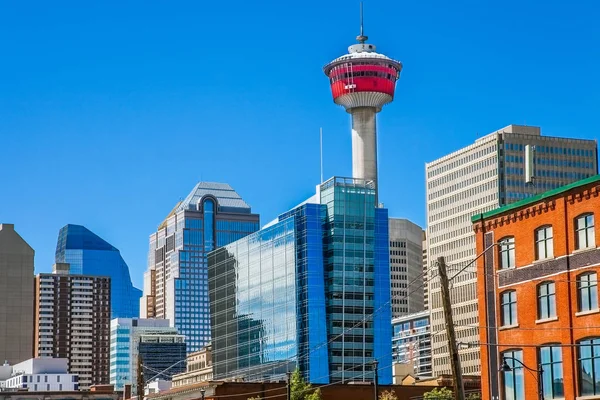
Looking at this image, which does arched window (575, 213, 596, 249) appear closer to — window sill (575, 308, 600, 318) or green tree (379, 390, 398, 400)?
window sill (575, 308, 600, 318)

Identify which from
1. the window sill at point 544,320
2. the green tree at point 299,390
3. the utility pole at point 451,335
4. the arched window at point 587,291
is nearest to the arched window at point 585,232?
the arched window at point 587,291

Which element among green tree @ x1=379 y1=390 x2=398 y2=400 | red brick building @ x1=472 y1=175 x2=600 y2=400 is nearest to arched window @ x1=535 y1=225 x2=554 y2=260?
red brick building @ x1=472 y1=175 x2=600 y2=400

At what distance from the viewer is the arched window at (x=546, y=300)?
7262 centimetres

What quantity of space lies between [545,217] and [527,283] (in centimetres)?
432

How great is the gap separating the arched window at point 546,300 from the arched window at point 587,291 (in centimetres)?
236

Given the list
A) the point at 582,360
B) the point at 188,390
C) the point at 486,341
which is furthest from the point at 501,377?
the point at 188,390

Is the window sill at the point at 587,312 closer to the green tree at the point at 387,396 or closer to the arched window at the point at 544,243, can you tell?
the arched window at the point at 544,243

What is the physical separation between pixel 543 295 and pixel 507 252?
16.1 ft

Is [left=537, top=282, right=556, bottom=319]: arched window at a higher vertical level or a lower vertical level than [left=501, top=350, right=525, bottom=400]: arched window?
higher

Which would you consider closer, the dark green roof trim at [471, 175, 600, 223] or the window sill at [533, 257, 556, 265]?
the dark green roof trim at [471, 175, 600, 223]

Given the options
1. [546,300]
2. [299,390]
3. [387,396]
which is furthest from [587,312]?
[299,390]

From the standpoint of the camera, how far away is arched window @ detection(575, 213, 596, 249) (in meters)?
70.2

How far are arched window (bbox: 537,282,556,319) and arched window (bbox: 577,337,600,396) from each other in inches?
130

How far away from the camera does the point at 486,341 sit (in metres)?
78.8
